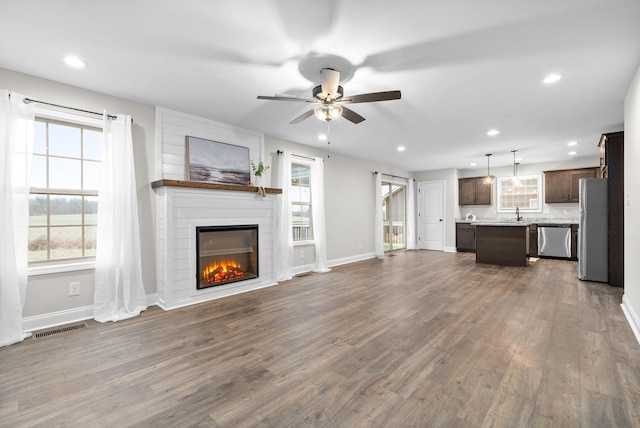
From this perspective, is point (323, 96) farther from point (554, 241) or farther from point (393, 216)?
point (554, 241)

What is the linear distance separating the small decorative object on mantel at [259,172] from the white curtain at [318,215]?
1.22 m

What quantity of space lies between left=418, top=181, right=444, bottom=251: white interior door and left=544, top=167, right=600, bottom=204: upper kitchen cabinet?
263 cm

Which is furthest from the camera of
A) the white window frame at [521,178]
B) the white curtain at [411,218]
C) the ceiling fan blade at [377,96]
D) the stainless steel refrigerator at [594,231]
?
the white curtain at [411,218]

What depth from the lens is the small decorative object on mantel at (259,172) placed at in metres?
4.54

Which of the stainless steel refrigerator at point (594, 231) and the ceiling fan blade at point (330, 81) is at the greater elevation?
the ceiling fan blade at point (330, 81)

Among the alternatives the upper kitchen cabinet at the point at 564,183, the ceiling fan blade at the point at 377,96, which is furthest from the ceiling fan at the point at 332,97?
the upper kitchen cabinet at the point at 564,183

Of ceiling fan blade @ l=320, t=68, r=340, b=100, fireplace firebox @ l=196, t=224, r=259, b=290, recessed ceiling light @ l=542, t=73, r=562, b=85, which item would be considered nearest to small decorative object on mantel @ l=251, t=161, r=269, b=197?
fireplace firebox @ l=196, t=224, r=259, b=290

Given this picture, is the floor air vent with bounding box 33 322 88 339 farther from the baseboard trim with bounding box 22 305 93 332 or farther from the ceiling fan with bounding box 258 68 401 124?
the ceiling fan with bounding box 258 68 401 124

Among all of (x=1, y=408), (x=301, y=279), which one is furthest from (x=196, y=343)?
(x=301, y=279)

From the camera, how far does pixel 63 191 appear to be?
3.20 m

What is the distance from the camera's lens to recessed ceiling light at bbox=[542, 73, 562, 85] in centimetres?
296

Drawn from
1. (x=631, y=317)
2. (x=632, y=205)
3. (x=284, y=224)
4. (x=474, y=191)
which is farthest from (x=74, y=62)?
(x=474, y=191)

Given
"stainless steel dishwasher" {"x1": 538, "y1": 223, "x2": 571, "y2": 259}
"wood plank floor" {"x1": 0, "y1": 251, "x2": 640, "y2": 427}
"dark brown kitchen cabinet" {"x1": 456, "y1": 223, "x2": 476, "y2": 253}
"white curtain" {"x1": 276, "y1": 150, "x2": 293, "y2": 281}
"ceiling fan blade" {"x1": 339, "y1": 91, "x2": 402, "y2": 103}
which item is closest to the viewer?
"wood plank floor" {"x1": 0, "y1": 251, "x2": 640, "y2": 427}

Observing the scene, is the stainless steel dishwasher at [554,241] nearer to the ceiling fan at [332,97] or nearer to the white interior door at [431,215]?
the white interior door at [431,215]
